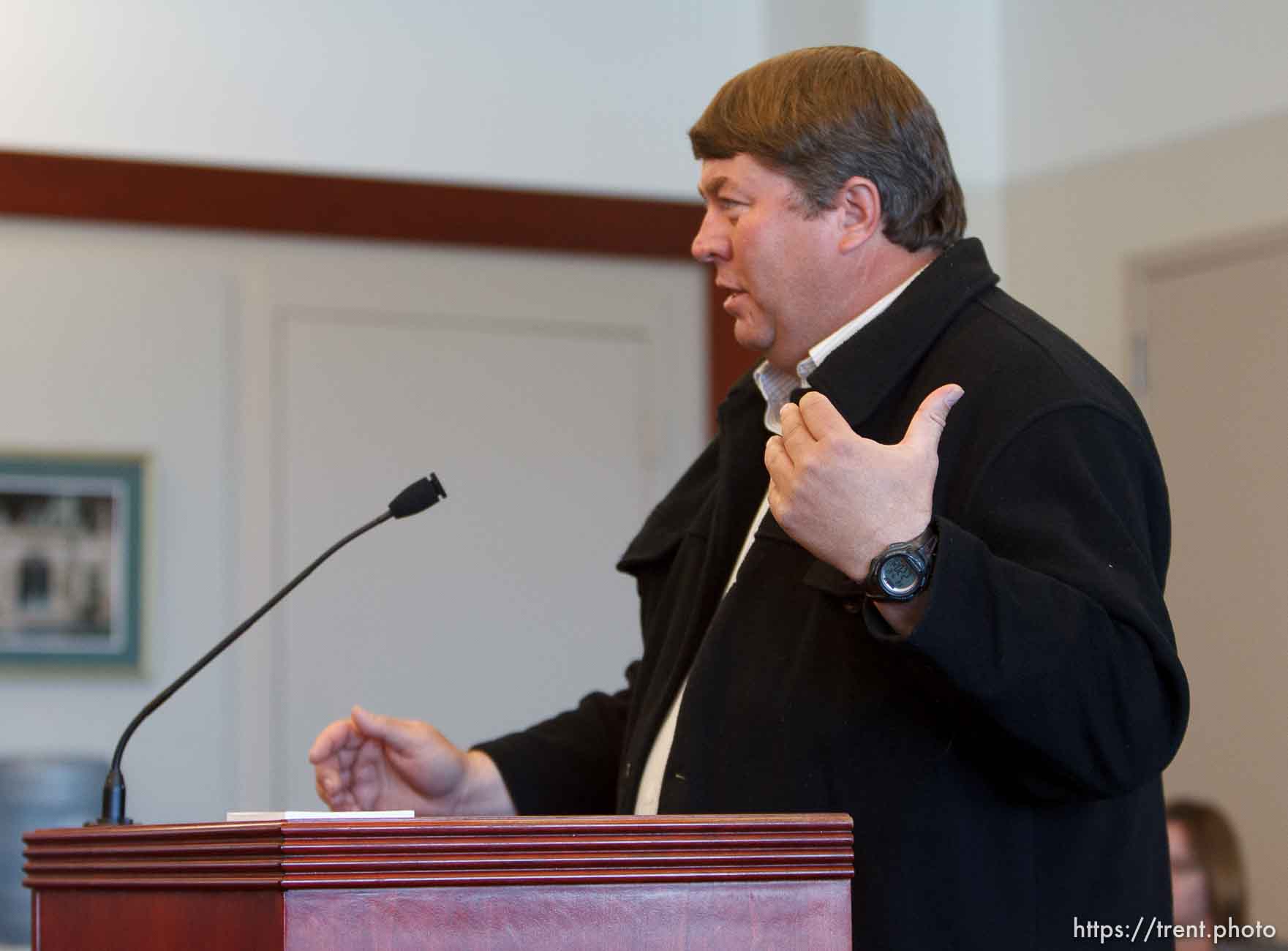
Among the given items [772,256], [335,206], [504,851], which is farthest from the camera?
[335,206]

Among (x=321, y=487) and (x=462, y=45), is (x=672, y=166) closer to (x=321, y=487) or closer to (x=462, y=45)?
(x=462, y=45)

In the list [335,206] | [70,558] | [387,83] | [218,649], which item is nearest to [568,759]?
[218,649]

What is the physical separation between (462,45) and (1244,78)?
6.05 feet

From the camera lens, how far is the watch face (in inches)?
58.6

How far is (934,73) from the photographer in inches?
176

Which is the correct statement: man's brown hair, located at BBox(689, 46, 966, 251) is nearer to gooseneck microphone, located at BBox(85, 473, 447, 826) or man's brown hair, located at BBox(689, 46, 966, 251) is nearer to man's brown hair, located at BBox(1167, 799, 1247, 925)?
gooseneck microphone, located at BBox(85, 473, 447, 826)

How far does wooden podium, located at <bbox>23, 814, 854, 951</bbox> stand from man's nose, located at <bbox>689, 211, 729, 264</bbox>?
852mm

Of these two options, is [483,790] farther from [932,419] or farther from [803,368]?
[932,419]

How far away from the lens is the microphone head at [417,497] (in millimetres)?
1957

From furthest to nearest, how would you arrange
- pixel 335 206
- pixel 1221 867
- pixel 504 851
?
pixel 335 206, pixel 1221 867, pixel 504 851

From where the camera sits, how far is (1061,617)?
1522 mm

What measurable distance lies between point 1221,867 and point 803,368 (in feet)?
5.56

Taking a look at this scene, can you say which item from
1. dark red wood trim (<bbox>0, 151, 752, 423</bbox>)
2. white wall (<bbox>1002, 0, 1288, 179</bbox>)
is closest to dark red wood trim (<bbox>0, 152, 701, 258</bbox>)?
dark red wood trim (<bbox>0, 151, 752, 423</bbox>)

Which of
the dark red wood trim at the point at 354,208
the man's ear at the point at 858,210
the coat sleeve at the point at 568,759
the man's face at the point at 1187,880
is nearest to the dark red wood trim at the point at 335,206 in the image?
the dark red wood trim at the point at 354,208
